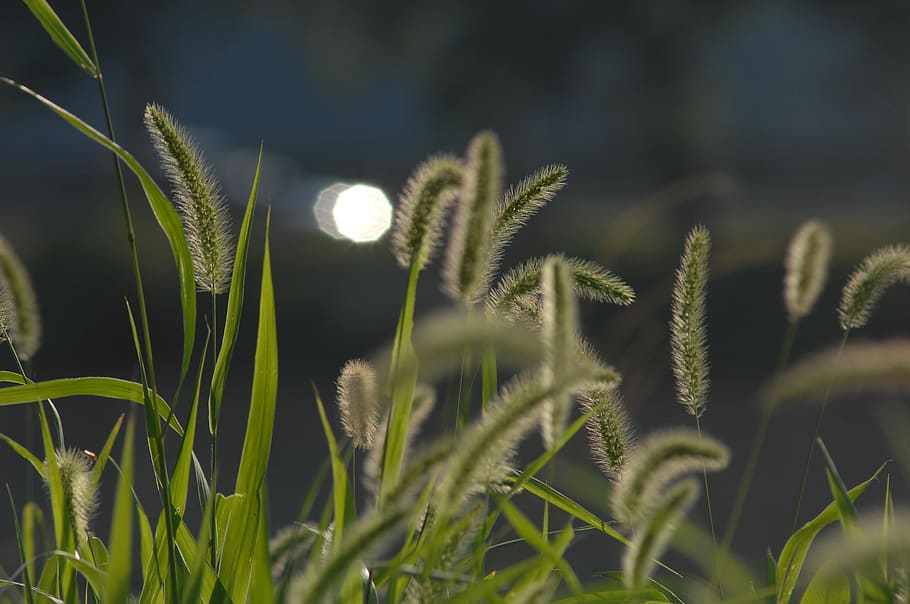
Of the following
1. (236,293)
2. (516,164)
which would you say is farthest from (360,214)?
(236,293)

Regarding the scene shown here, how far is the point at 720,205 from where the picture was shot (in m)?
14.6

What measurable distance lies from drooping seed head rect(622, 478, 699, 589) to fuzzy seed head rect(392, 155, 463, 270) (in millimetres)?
430

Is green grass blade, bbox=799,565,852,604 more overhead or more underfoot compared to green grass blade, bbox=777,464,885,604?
more underfoot

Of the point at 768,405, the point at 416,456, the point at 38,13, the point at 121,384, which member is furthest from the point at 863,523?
the point at 38,13

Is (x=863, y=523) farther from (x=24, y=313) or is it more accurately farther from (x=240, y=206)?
(x=240, y=206)

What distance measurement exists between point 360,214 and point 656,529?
12.9 m

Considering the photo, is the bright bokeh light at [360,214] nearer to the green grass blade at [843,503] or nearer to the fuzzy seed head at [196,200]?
the fuzzy seed head at [196,200]

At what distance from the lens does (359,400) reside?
1.39 metres

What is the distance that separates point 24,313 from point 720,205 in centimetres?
1387

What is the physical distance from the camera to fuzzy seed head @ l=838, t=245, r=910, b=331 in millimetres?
1472

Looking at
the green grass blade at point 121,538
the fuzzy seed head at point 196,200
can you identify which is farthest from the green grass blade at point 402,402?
the green grass blade at point 121,538

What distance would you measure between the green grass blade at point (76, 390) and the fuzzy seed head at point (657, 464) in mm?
619

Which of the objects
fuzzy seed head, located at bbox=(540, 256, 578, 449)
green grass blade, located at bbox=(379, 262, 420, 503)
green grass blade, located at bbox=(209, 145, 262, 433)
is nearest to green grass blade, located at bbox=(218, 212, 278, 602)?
green grass blade, located at bbox=(209, 145, 262, 433)

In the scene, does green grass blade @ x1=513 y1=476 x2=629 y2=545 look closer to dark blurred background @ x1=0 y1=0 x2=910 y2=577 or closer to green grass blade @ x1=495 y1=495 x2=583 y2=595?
dark blurred background @ x1=0 y1=0 x2=910 y2=577
